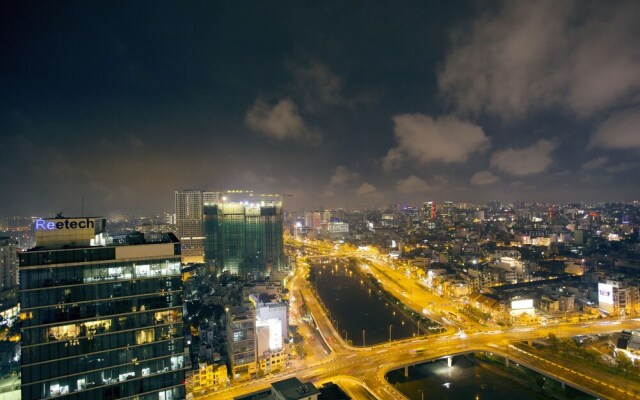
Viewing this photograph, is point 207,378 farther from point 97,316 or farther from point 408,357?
point 408,357

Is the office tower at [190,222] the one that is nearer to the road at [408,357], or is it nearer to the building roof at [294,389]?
the road at [408,357]

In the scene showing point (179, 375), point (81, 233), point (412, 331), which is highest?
point (81, 233)

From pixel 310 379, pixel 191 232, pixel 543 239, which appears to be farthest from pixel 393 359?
pixel 543 239

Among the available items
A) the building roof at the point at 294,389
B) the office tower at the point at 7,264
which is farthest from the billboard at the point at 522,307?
the office tower at the point at 7,264

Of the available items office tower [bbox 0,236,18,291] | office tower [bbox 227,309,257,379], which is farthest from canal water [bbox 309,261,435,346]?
office tower [bbox 0,236,18,291]

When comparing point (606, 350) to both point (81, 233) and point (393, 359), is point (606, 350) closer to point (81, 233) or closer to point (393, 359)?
point (393, 359)
